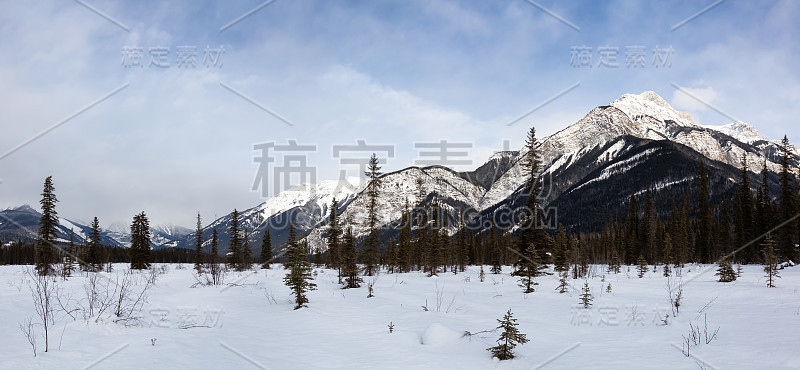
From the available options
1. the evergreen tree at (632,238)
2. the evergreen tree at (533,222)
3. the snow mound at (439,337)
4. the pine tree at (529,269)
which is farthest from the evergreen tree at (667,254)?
the evergreen tree at (632,238)

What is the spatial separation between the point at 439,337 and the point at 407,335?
85 centimetres

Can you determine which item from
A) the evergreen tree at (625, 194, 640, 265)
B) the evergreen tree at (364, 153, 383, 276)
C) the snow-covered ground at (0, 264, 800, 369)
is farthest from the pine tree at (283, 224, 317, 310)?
the evergreen tree at (625, 194, 640, 265)

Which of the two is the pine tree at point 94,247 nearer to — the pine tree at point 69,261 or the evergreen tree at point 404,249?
the pine tree at point 69,261

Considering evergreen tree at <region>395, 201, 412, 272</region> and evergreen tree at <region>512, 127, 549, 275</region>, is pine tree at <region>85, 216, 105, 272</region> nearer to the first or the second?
evergreen tree at <region>395, 201, 412, 272</region>

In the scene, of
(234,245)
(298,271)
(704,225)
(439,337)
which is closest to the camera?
(439,337)

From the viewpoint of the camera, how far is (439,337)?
7938mm

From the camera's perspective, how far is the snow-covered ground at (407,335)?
6199 mm

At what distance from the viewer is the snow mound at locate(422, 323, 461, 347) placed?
783cm

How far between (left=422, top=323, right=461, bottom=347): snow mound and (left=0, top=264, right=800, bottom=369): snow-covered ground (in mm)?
23

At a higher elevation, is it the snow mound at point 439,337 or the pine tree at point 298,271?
the pine tree at point 298,271

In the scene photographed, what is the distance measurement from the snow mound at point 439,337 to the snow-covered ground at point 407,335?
23mm

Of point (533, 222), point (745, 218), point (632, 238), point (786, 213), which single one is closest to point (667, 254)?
point (533, 222)

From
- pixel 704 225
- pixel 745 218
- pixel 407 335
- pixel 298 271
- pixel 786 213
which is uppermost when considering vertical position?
pixel 786 213

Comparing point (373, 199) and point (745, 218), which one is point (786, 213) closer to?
point (745, 218)
